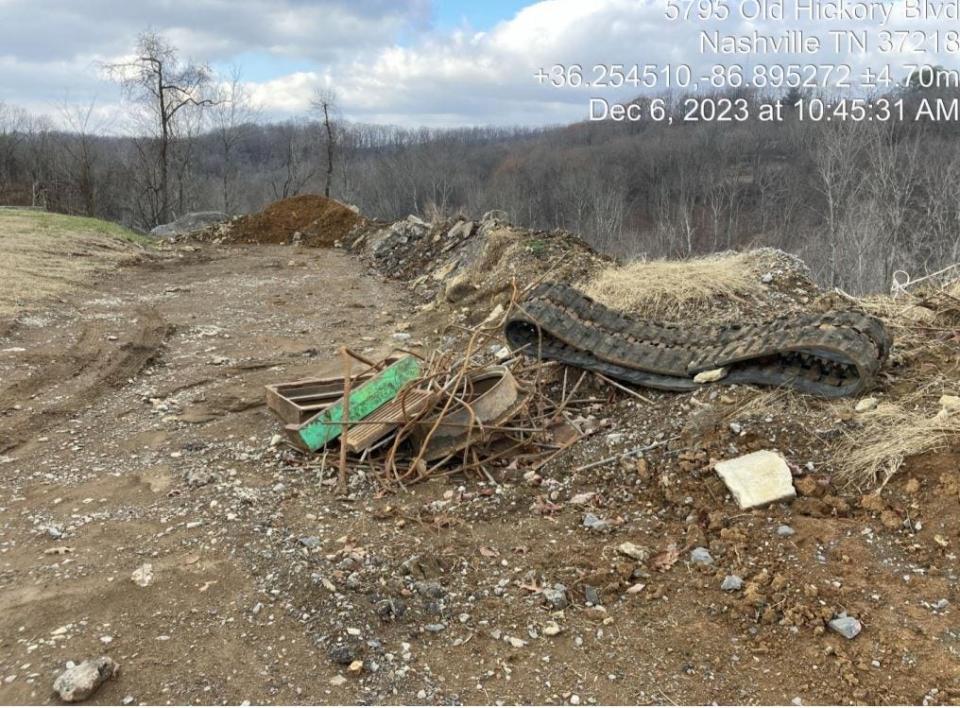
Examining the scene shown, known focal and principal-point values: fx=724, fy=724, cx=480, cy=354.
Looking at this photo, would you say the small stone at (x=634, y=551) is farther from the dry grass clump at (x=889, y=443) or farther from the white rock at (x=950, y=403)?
the white rock at (x=950, y=403)

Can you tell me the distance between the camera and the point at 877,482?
356 cm

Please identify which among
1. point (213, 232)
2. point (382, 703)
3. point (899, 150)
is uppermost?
point (899, 150)

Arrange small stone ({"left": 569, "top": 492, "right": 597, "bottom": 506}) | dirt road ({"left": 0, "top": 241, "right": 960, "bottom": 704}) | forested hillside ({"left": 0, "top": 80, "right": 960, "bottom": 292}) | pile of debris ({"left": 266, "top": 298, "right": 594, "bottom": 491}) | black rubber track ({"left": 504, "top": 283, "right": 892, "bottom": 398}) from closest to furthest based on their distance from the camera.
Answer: dirt road ({"left": 0, "top": 241, "right": 960, "bottom": 704})
small stone ({"left": 569, "top": 492, "right": 597, "bottom": 506})
black rubber track ({"left": 504, "top": 283, "right": 892, "bottom": 398})
pile of debris ({"left": 266, "top": 298, "right": 594, "bottom": 491})
forested hillside ({"left": 0, "top": 80, "right": 960, "bottom": 292})

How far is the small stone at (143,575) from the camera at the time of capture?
3332 millimetres

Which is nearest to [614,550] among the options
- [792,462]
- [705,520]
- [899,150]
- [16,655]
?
[705,520]

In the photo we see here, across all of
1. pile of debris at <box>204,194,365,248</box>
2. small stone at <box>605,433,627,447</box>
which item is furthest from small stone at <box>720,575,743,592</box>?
pile of debris at <box>204,194,365,248</box>

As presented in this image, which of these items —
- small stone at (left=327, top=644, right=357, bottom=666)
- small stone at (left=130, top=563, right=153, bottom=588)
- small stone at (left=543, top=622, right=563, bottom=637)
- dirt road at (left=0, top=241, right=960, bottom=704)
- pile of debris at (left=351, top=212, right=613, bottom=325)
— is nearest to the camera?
dirt road at (left=0, top=241, right=960, bottom=704)

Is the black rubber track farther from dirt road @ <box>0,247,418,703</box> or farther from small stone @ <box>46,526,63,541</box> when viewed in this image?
small stone @ <box>46,526,63,541</box>

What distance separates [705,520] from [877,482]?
0.85 m

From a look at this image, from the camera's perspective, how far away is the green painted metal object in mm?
4652

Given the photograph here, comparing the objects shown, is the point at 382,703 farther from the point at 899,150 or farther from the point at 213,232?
the point at 899,150

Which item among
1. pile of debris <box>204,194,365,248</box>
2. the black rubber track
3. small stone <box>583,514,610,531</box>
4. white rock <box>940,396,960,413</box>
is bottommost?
small stone <box>583,514,610,531</box>

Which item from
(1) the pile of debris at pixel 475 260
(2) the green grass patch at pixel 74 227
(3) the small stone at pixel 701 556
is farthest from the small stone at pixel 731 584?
(2) the green grass patch at pixel 74 227

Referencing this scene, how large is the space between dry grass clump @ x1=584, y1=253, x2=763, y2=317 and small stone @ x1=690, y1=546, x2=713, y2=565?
3442 mm
